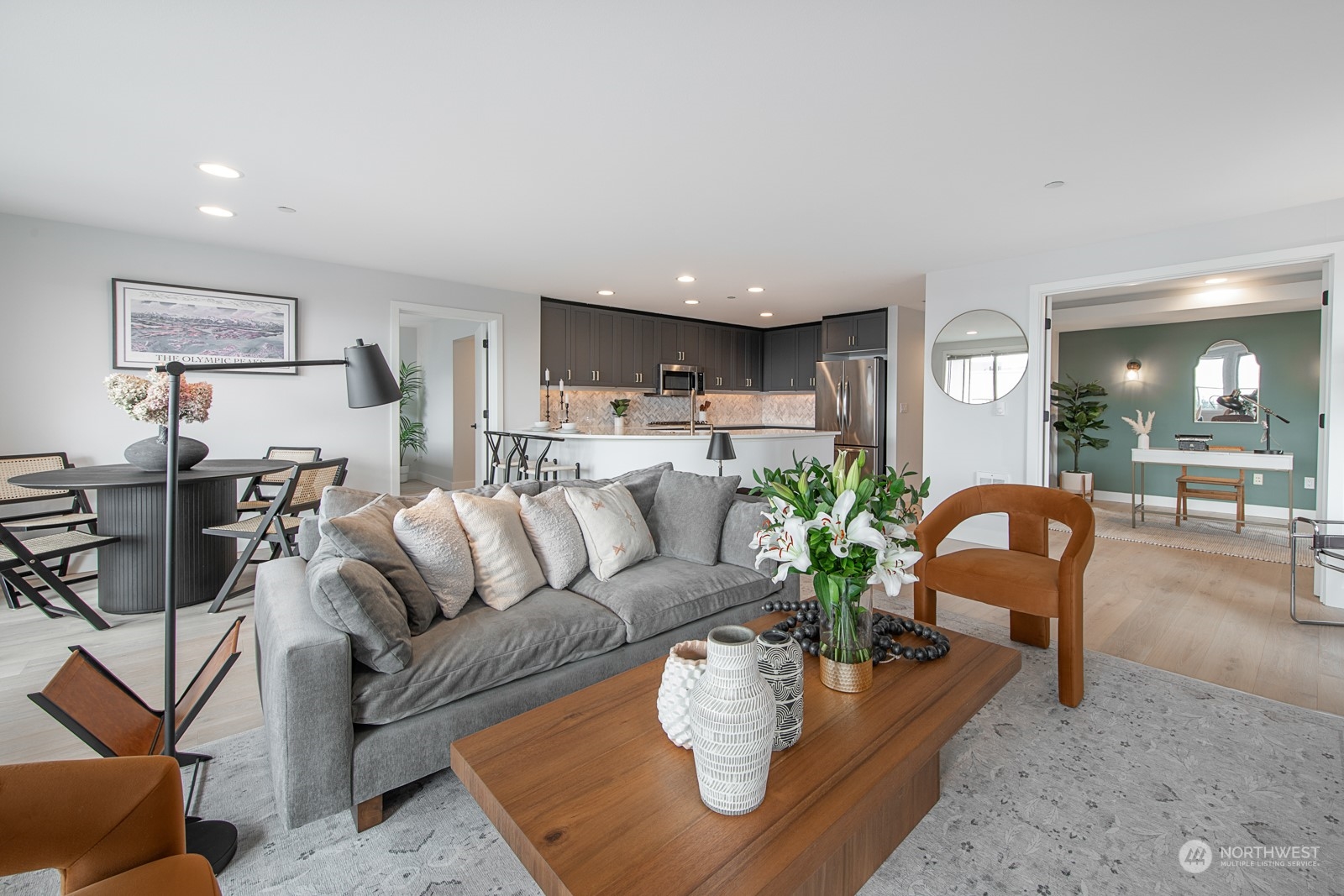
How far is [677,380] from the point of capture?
26.0 feet

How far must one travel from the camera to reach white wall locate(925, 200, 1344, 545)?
377 centimetres

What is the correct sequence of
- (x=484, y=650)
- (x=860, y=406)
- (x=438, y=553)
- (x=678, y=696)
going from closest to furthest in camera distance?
(x=678, y=696) → (x=484, y=650) → (x=438, y=553) → (x=860, y=406)

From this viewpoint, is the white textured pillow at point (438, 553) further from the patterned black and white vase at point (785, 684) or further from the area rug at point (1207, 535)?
the area rug at point (1207, 535)

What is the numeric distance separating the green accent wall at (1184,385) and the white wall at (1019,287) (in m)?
2.32

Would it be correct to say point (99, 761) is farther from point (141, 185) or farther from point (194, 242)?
point (194, 242)

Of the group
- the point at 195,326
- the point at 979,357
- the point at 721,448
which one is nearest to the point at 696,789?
the point at 721,448

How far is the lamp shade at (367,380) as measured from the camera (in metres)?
1.65

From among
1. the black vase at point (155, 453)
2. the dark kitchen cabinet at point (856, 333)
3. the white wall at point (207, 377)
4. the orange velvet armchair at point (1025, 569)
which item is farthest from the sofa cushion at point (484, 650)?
the dark kitchen cabinet at point (856, 333)

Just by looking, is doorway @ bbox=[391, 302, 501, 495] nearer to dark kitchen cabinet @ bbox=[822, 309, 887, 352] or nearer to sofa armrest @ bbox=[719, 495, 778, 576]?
dark kitchen cabinet @ bbox=[822, 309, 887, 352]

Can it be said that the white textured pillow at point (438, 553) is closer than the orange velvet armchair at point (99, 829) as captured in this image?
No

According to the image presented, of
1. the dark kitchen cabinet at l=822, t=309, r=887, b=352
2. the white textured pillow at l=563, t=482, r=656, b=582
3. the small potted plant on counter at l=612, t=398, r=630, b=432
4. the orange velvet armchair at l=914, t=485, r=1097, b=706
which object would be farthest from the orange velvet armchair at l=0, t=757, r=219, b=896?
the dark kitchen cabinet at l=822, t=309, r=887, b=352

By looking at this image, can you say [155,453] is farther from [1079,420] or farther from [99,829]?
[1079,420]

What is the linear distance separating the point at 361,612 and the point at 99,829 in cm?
68

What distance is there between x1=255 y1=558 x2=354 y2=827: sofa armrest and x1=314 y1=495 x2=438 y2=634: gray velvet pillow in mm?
279
